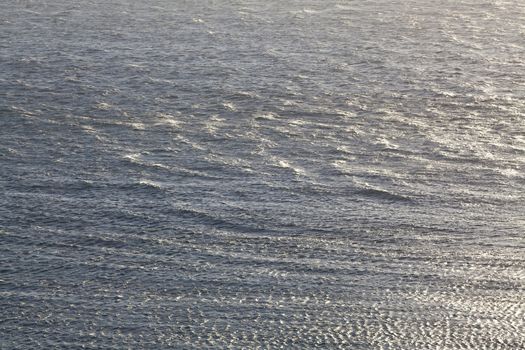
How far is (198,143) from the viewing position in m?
9.20

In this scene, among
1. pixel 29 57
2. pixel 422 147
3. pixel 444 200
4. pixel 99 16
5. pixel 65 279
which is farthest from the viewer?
pixel 99 16

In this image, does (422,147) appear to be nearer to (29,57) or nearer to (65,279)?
(65,279)

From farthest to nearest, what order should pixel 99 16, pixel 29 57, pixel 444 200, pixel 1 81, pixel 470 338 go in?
pixel 99 16 < pixel 29 57 < pixel 1 81 < pixel 444 200 < pixel 470 338

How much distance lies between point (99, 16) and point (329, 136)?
6085mm

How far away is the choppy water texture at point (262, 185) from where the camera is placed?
6.12m

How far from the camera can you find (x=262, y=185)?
8.18 metres

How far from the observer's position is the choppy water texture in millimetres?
6121

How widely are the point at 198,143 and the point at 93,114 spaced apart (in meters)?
1.41

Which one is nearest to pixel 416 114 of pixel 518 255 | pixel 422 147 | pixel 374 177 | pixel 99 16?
pixel 422 147

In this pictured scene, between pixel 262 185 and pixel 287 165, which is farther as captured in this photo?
pixel 287 165

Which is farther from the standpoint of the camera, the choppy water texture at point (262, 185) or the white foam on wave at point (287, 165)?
the white foam on wave at point (287, 165)

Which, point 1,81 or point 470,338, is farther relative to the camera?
point 1,81

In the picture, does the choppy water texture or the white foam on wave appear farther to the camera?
the white foam on wave

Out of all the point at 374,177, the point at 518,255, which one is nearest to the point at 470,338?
the point at 518,255
